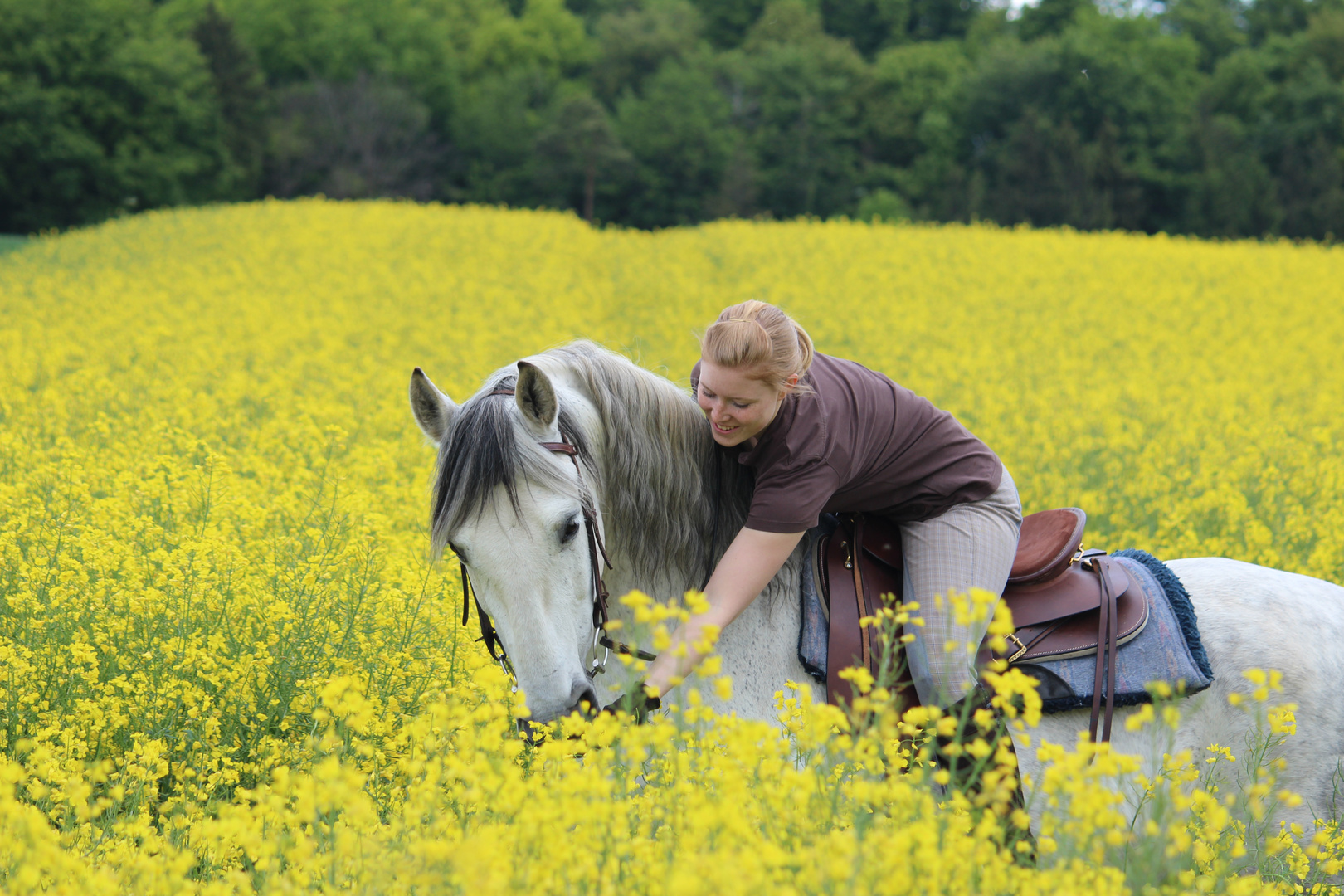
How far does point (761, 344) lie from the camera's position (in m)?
2.60

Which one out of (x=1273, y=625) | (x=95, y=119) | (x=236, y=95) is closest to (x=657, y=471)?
(x=1273, y=625)

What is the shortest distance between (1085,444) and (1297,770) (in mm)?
4570

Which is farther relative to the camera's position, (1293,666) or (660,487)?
(1293,666)

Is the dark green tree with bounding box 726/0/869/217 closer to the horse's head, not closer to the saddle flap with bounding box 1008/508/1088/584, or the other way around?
the saddle flap with bounding box 1008/508/1088/584

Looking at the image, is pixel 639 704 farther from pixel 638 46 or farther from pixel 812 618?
pixel 638 46

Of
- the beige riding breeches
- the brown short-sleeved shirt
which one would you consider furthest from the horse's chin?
the beige riding breeches

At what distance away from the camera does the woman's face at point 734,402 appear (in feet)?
8.67

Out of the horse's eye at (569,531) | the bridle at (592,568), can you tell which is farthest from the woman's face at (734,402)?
the horse's eye at (569,531)

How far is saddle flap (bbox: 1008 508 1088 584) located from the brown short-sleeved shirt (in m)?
0.24

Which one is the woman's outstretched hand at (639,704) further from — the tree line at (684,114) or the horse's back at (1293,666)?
the tree line at (684,114)

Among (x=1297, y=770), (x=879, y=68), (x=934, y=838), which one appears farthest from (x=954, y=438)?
(x=879, y=68)

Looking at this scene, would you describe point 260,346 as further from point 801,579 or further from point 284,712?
point 801,579

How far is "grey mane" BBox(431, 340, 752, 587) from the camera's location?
2.47 metres

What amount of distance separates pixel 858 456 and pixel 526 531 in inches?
38.9
